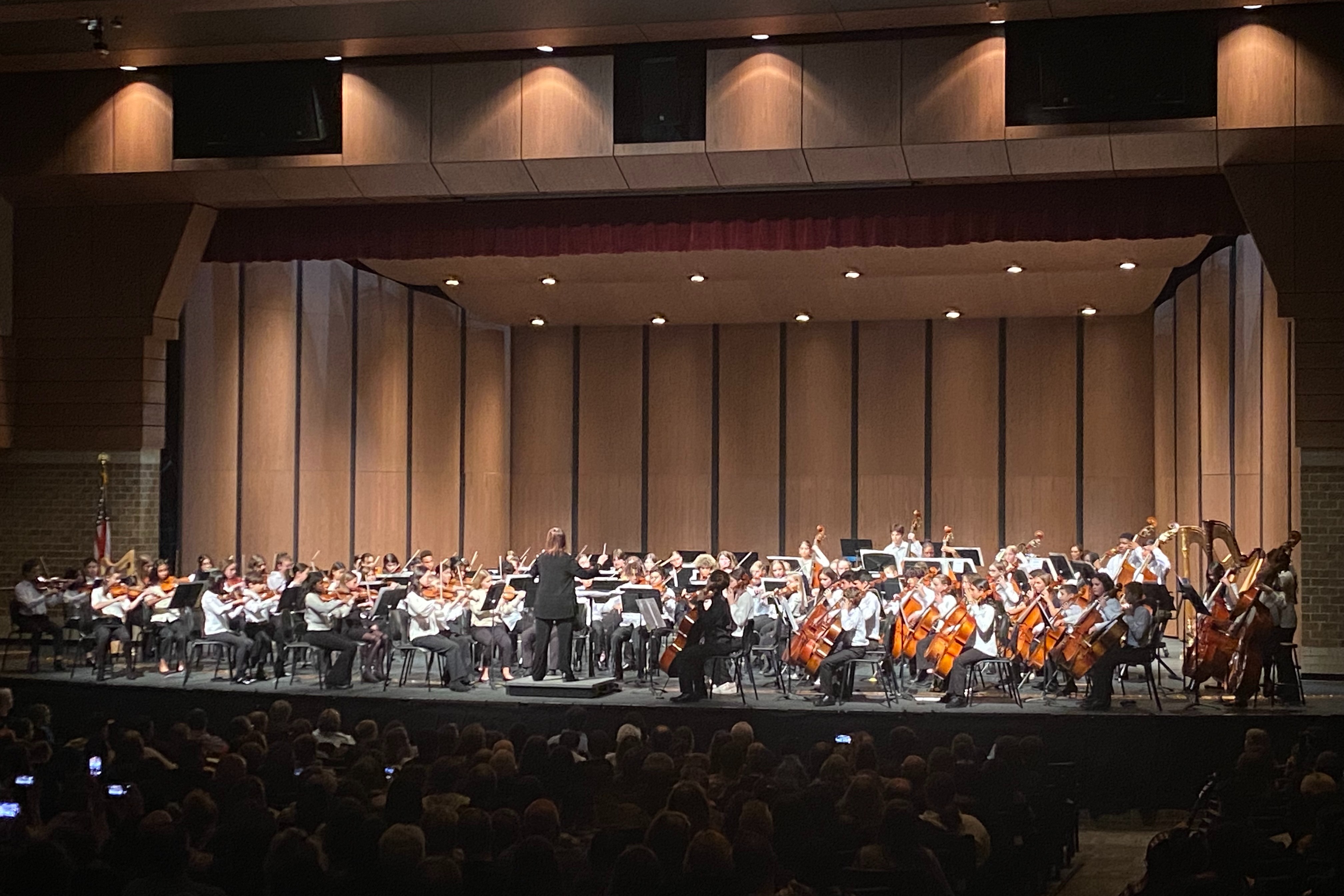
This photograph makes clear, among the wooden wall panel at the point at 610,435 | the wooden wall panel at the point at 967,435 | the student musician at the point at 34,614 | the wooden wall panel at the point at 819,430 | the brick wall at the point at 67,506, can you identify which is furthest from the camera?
the wooden wall panel at the point at 610,435

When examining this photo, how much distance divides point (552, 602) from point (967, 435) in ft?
31.7

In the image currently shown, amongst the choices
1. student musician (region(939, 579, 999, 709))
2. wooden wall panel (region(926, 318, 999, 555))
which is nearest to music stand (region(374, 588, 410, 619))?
student musician (region(939, 579, 999, 709))

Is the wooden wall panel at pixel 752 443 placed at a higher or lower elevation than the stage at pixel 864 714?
higher

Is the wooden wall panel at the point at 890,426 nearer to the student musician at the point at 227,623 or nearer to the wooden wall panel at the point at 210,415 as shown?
the wooden wall panel at the point at 210,415

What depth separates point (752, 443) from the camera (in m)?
21.2

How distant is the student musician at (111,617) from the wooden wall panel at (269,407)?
4.10 metres

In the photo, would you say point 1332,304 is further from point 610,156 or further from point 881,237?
point 610,156

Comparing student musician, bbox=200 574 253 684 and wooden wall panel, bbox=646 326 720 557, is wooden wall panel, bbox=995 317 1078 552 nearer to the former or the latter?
wooden wall panel, bbox=646 326 720 557

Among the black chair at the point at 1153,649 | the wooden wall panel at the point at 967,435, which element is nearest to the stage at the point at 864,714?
the black chair at the point at 1153,649

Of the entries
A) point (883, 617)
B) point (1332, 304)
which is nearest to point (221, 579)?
point (883, 617)

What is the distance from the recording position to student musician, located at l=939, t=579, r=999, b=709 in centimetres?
1137

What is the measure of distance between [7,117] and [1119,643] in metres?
10.9

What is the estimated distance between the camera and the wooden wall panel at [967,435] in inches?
801

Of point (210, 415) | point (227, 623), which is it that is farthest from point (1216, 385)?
point (210, 415)
